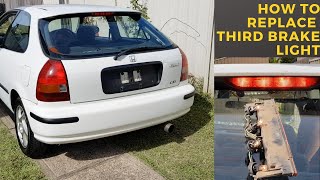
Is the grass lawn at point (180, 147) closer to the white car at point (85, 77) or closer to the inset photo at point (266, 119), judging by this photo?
the white car at point (85, 77)

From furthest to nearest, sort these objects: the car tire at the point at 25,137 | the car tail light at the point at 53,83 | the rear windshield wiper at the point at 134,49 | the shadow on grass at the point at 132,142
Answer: the shadow on grass at the point at 132,142, the car tire at the point at 25,137, the rear windshield wiper at the point at 134,49, the car tail light at the point at 53,83

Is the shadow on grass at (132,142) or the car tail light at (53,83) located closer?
the car tail light at (53,83)

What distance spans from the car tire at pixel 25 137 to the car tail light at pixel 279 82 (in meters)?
2.39

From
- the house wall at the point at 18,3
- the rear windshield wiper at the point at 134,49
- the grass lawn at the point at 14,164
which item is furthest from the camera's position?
the house wall at the point at 18,3

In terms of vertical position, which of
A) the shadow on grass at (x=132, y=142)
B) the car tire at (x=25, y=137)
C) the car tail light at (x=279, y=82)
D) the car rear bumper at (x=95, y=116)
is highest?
the car tail light at (x=279, y=82)

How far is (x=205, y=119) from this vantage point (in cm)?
484

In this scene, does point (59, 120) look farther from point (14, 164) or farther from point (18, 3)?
point (18, 3)

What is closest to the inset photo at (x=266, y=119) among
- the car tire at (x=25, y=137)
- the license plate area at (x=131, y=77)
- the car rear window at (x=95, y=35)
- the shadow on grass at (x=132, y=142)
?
the license plate area at (x=131, y=77)

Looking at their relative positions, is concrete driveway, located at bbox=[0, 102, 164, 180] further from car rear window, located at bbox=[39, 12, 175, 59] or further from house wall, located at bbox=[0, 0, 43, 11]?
house wall, located at bbox=[0, 0, 43, 11]

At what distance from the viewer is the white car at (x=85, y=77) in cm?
327

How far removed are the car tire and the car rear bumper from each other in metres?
0.22

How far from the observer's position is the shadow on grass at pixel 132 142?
3.87 m

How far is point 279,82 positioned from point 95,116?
186cm

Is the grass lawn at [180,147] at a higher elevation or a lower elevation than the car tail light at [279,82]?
lower
